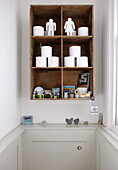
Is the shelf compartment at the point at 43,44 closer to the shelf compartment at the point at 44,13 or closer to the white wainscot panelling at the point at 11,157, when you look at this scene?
the shelf compartment at the point at 44,13

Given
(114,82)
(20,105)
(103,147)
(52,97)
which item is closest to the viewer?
(103,147)

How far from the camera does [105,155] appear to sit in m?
1.89

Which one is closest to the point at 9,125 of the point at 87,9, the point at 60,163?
the point at 60,163

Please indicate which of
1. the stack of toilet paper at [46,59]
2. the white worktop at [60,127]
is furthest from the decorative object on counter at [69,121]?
the stack of toilet paper at [46,59]

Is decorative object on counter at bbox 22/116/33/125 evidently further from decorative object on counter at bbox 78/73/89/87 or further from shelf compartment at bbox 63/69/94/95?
decorative object on counter at bbox 78/73/89/87

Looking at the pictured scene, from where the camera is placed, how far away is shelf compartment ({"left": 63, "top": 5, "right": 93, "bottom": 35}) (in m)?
2.21

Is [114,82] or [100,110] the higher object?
[114,82]

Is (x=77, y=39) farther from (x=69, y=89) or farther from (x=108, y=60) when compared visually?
(x=69, y=89)

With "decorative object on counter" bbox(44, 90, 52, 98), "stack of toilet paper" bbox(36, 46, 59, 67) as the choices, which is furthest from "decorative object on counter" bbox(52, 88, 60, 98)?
"stack of toilet paper" bbox(36, 46, 59, 67)

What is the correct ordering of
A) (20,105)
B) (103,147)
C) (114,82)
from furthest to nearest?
(20,105) < (114,82) < (103,147)

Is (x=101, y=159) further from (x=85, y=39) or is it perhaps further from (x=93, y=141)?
(x=85, y=39)

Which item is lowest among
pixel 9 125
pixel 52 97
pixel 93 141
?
pixel 93 141

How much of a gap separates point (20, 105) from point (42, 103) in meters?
0.26

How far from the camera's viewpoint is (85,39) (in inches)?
89.4
